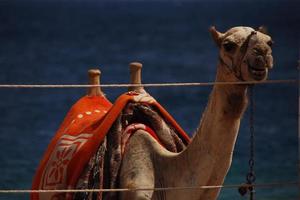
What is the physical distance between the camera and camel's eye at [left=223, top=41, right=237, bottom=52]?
530 cm

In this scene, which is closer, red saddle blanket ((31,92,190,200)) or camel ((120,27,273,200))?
camel ((120,27,273,200))

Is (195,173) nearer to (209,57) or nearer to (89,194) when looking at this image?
(89,194)

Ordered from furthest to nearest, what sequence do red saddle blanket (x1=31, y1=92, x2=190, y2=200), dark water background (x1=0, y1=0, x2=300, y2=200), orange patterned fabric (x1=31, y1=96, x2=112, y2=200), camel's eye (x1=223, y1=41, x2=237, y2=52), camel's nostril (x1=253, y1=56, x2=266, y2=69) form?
1. dark water background (x1=0, y1=0, x2=300, y2=200)
2. orange patterned fabric (x1=31, y1=96, x2=112, y2=200)
3. red saddle blanket (x1=31, y1=92, x2=190, y2=200)
4. camel's eye (x1=223, y1=41, x2=237, y2=52)
5. camel's nostril (x1=253, y1=56, x2=266, y2=69)

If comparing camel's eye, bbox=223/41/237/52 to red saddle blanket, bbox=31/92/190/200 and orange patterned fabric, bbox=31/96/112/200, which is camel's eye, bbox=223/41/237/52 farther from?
orange patterned fabric, bbox=31/96/112/200

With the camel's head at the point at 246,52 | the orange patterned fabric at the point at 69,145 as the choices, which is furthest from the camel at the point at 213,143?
the orange patterned fabric at the point at 69,145

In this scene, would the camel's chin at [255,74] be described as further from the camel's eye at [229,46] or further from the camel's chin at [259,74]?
the camel's eye at [229,46]

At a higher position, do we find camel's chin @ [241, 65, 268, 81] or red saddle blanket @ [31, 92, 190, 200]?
camel's chin @ [241, 65, 268, 81]

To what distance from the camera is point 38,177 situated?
21.2 ft

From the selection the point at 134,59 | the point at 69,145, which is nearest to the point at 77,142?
the point at 69,145

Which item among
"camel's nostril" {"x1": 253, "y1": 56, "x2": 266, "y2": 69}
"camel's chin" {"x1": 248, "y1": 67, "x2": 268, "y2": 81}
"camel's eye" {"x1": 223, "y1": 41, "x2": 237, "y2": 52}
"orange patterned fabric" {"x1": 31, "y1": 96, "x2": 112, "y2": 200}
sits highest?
"camel's eye" {"x1": 223, "y1": 41, "x2": 237, "y2": 52}

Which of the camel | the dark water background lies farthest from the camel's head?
the dark water background

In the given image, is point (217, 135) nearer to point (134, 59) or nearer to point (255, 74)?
point (255, 74)

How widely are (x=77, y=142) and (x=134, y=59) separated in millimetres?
23929

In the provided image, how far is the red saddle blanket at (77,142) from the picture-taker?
5914 mm
